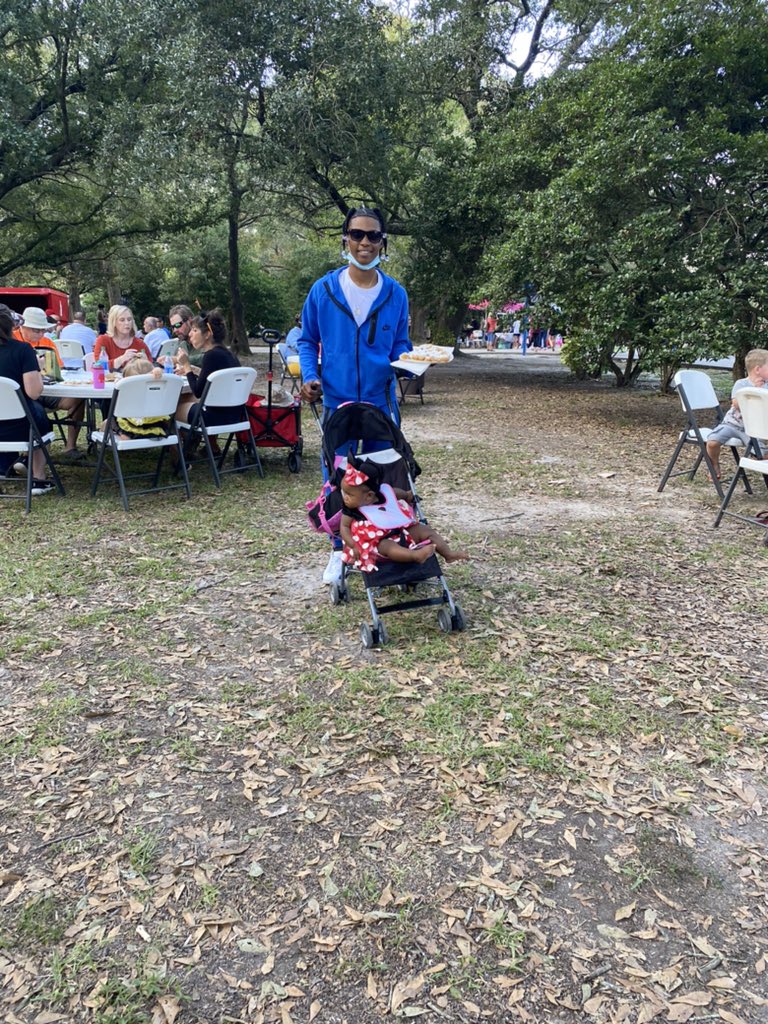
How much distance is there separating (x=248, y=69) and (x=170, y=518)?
10.6 meters

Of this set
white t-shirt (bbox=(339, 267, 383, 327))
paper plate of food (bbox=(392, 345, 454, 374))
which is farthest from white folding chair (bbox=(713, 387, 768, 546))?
white t-shirt (bbox=(339, 267, 383, 327))

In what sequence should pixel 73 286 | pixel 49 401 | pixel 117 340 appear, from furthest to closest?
pixel 73 286 → pixel 117 340 → pixel 49 401

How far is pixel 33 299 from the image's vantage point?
18.9 metres

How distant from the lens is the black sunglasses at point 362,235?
3.59 metres

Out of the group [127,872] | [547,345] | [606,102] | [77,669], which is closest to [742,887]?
[127,872]

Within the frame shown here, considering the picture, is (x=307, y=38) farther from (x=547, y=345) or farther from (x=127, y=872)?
(x=547, y=345)

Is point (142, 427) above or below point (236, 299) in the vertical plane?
below

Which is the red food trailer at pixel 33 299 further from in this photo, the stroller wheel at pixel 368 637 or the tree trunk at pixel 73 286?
the stroller wheel at pixel 368 637

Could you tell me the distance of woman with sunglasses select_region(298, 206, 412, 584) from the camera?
3678 millimetres

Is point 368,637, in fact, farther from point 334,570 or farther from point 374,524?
point 334,570

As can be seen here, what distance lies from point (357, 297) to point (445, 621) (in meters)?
1.80

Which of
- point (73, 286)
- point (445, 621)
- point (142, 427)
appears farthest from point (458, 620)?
point (73, 286)

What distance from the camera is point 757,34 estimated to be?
9.58m

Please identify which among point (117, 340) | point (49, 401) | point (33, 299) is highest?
point (33, 299)
